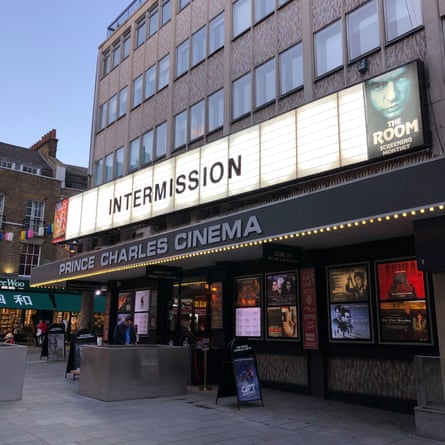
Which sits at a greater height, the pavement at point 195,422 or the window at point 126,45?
the window at point 126,45

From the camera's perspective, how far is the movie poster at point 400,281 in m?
10.0

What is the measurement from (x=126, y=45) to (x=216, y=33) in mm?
7903

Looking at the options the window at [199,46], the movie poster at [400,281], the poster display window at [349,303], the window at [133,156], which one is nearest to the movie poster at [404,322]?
the movie poster at [400,281]

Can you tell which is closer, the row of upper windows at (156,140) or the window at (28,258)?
the row of upper windows at (156,140)

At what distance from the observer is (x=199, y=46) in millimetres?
17953

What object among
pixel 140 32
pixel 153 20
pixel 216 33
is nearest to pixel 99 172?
pixel 140 32

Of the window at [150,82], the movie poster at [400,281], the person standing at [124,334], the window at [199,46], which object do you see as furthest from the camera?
the window at [150,82]

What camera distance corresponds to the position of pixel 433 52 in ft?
33.1

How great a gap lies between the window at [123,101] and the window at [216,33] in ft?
20.9

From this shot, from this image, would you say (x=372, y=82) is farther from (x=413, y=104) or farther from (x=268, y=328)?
(x=268, y=328)

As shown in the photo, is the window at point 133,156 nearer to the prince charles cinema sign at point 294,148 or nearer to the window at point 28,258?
the prince charles cinema sign at point 294,148

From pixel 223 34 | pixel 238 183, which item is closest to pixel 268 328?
pixel 238 183

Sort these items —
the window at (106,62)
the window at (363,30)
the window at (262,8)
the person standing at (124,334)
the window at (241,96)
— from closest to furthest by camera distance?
the window at (363,30), the person standing at (124,334), the window at (262,8), the window at (241,96), the window at (106,62)

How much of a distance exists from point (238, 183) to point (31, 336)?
25.5 metres
